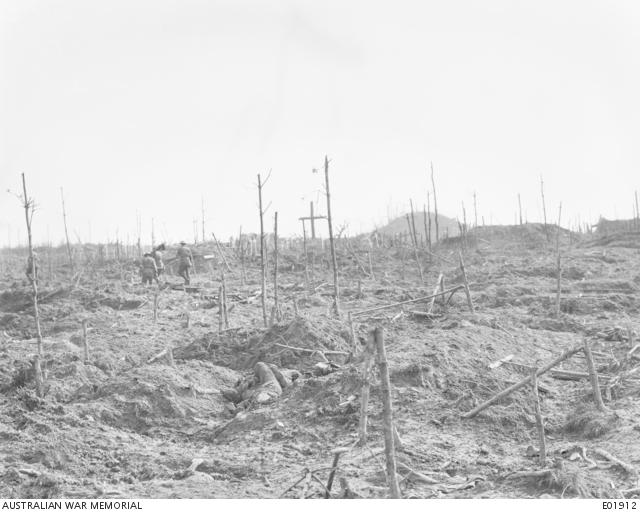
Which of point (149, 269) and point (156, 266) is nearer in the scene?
point (149, 269)

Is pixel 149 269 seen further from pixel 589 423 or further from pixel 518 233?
pixel 518 233

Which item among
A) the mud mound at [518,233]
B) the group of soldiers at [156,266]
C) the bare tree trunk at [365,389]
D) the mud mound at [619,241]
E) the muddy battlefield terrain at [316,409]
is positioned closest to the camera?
the bare tree trunk at [365,389]

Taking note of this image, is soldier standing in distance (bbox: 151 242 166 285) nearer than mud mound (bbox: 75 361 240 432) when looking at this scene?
No

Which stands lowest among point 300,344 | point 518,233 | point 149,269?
point 300,344

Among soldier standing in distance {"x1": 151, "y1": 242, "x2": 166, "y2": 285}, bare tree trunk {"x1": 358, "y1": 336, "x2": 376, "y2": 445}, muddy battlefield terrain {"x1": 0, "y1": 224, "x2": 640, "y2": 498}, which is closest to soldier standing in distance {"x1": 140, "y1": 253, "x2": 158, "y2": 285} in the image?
soldier standing in distance {"x1": 151, "y1": 242, "x2": 166, "y2": 285}

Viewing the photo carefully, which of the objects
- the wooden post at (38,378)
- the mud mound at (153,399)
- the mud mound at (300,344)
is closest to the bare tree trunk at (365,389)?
the mud mound at (153,399)

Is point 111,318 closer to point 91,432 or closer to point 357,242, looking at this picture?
point 91,432

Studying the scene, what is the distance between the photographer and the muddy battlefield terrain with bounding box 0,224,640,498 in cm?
590

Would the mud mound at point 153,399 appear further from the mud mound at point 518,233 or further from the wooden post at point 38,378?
the mud mound at point 518,233

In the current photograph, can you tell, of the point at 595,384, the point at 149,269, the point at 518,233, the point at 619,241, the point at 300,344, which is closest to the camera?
the point at 595,384

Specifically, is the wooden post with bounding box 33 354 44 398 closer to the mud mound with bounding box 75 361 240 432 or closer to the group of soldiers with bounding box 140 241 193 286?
the mud mound with bounding box 75 361 240 432

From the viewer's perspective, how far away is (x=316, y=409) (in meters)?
7.90

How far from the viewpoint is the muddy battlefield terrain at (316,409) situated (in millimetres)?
5898

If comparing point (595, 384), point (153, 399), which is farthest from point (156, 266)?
point (595, 384)
